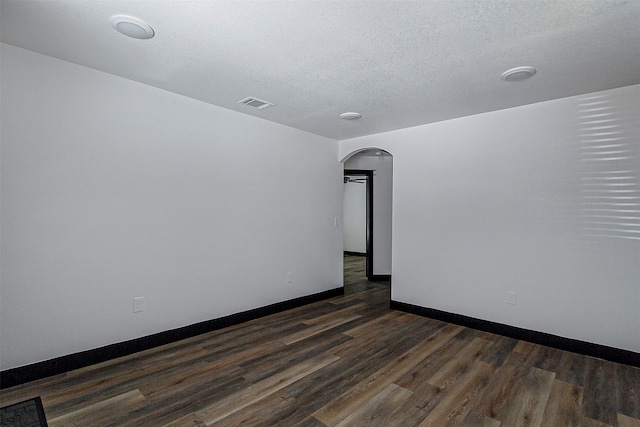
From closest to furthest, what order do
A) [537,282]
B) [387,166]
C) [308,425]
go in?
[308,425]
[537,282]
[387,166]

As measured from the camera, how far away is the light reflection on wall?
2.84 meters

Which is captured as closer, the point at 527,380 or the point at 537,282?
the point at 527,380

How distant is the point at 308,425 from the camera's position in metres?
1.95

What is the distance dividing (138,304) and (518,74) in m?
3.99

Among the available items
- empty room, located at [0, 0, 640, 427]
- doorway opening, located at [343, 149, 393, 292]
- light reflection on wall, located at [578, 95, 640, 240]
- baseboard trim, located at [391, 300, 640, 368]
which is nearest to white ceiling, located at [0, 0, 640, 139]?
empty room, located at [0, 0, 640, 427]

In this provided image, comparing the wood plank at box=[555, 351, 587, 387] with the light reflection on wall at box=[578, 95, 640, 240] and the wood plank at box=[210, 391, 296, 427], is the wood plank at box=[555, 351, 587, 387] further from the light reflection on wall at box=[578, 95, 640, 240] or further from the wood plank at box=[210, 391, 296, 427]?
the wood plank at box=[210, 391, 296, 427]

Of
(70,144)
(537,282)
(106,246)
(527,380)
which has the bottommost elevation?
(527,380)

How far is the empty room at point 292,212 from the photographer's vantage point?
6.71 ft

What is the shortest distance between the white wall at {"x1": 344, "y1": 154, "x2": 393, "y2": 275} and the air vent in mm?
3062

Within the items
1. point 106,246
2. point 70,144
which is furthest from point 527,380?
point 70,144

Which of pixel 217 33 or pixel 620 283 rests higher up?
pixel 217 33

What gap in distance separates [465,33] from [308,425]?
2740 millimetres

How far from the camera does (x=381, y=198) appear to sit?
6391 millimetres

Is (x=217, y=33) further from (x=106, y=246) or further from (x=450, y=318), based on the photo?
(x=450, y=318)
